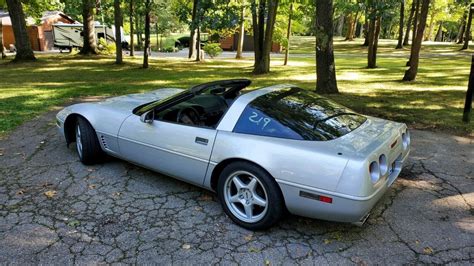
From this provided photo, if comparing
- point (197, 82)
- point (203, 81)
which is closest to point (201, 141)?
point (197, 82)

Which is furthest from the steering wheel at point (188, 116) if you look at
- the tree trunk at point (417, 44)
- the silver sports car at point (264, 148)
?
the tree trunk at point (417, 44)

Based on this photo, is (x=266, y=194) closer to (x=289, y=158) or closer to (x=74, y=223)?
(x=289, y=158)

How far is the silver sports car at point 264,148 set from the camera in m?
2.67

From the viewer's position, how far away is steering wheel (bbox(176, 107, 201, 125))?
3588 millimetres

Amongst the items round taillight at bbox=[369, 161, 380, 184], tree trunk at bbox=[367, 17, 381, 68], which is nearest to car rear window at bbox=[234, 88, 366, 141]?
round taillight at bbox=[369, 161, 380, 184]

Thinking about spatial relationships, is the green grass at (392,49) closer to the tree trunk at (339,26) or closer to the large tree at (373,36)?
the large tree at (373,36)

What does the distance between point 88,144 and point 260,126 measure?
2.28 metres

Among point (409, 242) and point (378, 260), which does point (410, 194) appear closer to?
point (409, 242)

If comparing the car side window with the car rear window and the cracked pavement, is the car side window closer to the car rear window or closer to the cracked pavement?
the car rear window

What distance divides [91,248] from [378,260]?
86.3 inches

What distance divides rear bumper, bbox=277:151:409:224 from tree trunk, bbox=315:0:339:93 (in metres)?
6.70

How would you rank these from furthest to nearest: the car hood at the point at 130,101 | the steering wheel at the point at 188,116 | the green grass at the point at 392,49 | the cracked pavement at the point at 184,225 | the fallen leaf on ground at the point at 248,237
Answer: the green grass at the point at 392,49, the car hood at the point at 130,101, the steering wheel at the point at 188,116, the fallen leaf on ground at the point at 248,237, the cracked pavement at the point at 184,225

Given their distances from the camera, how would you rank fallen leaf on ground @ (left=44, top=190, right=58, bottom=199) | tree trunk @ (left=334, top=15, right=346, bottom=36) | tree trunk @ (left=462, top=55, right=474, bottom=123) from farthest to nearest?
tree trunk @ (left=334, top=15, right=346, bottom=36) < tree trunk @ (left=462, top=55, right=474, bottom=123) < fallen leaf on ground @ (left=44, top=190, right=58, bottom=199)

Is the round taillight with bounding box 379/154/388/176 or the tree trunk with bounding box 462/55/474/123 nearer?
the round taillight with bounding box 379/154/388/176
